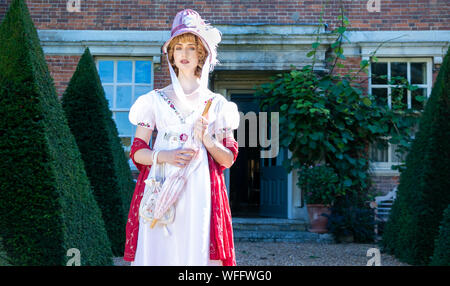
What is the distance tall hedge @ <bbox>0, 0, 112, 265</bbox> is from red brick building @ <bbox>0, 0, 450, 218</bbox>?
4577 millimetres

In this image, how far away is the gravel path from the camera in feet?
19.5

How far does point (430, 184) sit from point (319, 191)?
2.49 m

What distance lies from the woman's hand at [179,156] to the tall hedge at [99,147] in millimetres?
3572

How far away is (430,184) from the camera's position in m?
5.37

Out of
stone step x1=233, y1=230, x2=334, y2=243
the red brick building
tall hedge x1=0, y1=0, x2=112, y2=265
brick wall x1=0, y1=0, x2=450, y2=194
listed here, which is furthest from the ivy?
tall hedge x1=0, y1=0, x2=112, y2=265

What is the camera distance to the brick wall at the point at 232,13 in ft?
28.8

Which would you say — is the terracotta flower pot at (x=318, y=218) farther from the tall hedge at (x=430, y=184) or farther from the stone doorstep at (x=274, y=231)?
the tall hedge at (x=430, y=184)

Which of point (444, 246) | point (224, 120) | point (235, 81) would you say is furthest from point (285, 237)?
point (224, 120)

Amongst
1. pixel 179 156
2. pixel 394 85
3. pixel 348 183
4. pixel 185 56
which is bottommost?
pixel 348 183

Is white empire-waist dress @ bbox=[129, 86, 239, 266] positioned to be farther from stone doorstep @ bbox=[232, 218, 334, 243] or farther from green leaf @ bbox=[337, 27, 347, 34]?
green leaf @ bbox=[337, 27, 347, 34]

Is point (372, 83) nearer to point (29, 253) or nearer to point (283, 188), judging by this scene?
point (283, 188)

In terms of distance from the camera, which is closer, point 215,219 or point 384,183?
point 215,219

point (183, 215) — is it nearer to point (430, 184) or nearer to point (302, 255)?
point (430, 184)
